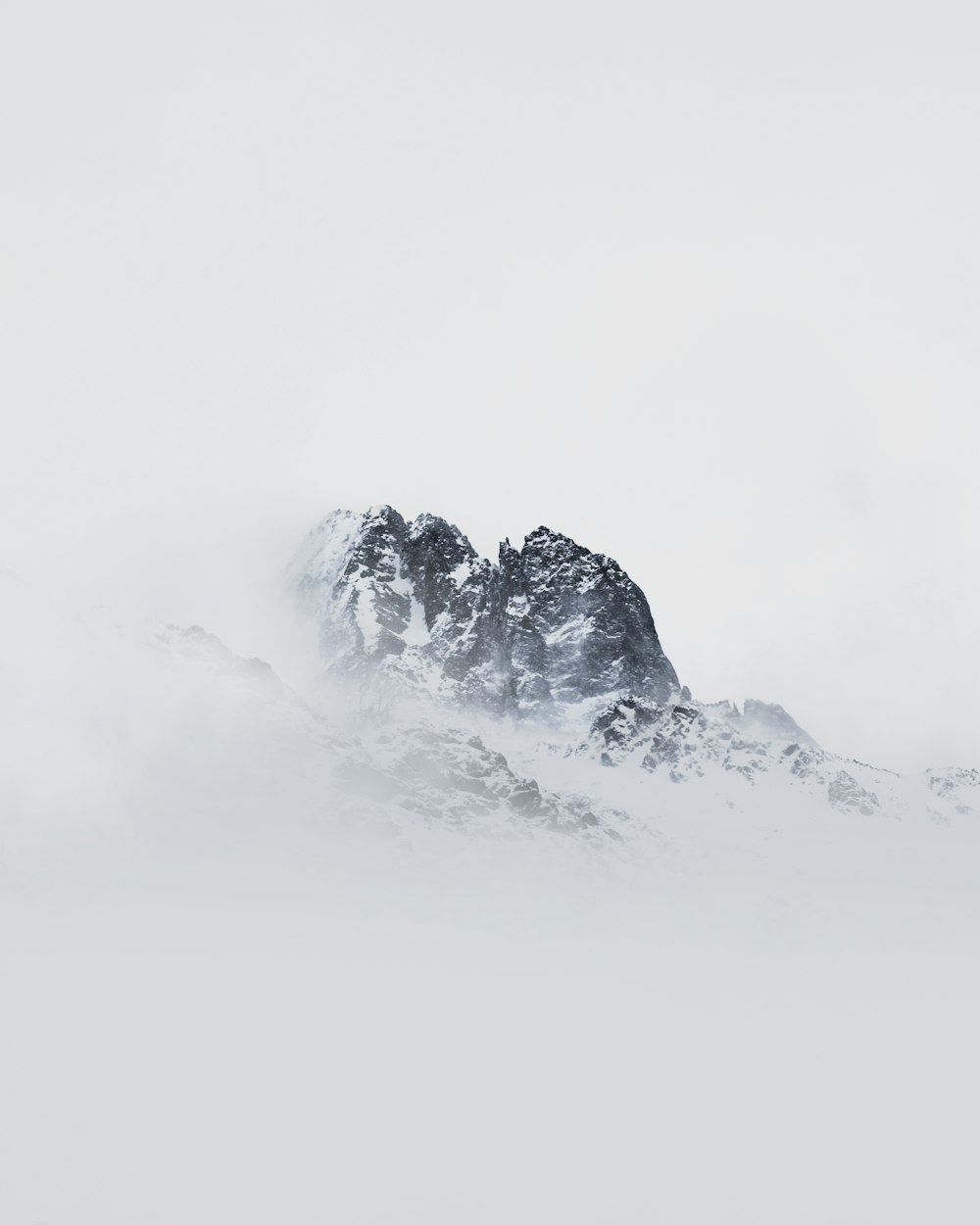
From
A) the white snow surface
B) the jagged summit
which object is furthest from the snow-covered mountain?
the white snow surface

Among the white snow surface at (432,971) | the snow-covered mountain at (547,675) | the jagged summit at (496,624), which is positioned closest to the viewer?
the white snow surface at (432,971)

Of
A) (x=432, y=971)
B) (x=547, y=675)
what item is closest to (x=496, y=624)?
(x=547, y=675)

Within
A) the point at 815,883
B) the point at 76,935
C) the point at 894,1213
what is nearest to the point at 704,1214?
the point at 894,1213

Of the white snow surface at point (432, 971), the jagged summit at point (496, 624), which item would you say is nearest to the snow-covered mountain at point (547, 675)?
the jagged summit at point (496, 624)

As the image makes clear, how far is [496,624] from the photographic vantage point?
18525cm

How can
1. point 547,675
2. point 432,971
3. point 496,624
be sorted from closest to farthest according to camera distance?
point 432,971, point 547,675, point 496,624

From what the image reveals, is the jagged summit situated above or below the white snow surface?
above

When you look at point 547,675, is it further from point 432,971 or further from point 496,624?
point 432,971

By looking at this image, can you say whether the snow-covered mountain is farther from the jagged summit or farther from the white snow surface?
the white snow surface

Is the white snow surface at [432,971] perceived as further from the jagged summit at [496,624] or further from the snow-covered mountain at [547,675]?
the jagged summit at [496,624]

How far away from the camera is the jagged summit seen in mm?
176000

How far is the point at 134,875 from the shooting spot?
9375 centimetres

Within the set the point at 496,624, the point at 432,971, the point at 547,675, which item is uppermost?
the point at 496,624

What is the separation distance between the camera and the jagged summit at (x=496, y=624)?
176 m
